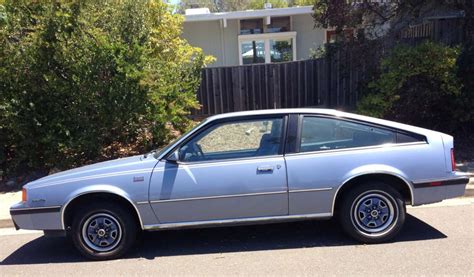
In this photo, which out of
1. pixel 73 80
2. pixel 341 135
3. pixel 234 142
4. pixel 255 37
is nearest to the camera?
pixel 341 135

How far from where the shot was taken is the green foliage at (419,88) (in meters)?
8.66

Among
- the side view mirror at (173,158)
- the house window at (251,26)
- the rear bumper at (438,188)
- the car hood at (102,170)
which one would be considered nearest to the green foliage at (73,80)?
the car hood at (102,170)

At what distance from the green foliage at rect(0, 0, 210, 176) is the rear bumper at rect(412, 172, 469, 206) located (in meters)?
4.92

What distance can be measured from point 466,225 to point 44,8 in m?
7.20

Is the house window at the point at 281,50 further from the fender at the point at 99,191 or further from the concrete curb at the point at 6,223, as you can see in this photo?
the fender at the point at 99,191

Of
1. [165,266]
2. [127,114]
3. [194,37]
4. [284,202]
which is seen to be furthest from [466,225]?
[194,37]

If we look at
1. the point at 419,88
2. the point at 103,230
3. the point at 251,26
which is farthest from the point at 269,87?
the point at 103,230

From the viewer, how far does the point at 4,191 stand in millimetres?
8336

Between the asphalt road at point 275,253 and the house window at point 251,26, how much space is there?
14076 millimetres

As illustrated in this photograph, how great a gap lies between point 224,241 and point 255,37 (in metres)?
14.5

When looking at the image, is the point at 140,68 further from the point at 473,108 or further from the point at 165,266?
the point at 473,108

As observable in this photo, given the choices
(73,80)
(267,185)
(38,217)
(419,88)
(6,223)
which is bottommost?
(6,223)

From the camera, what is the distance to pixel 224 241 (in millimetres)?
5570

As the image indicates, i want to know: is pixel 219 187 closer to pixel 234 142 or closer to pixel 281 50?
pixel 234 142
